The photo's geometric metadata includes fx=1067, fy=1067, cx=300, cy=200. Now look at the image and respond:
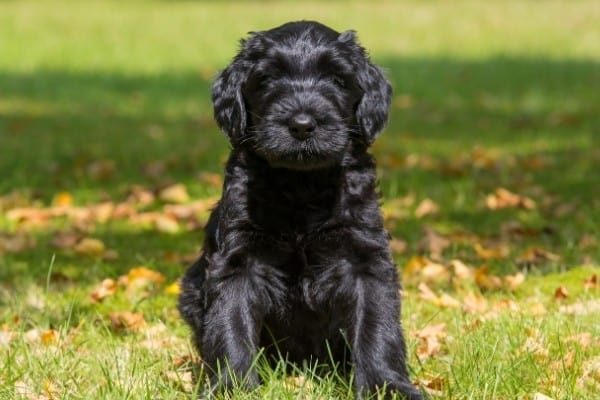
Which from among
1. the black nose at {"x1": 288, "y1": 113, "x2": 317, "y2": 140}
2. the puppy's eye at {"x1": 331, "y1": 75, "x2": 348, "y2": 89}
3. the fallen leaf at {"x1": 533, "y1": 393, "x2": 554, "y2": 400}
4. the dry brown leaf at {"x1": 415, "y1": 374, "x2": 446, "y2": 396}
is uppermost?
the puppy's eye at {"x1": 331, "y1": 75, "x2": 348, "y2": 89}

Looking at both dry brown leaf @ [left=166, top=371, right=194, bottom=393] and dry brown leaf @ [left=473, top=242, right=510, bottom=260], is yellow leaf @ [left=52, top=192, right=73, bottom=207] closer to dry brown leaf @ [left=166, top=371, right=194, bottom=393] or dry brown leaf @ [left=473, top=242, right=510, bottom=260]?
dry brown leaf @ [left=473, top=242, right=510, bottom=260]

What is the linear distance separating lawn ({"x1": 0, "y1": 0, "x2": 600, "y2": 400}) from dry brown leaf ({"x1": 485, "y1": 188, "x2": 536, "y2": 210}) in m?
0.01

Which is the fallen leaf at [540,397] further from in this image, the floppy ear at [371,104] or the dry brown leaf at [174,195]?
the dry brown leaf at [174,195]

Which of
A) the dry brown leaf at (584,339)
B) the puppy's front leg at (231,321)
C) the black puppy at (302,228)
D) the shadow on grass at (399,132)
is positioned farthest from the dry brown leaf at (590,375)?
the shadow on grass at (399,132)

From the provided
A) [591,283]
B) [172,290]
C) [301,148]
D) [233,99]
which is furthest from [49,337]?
[591,283]

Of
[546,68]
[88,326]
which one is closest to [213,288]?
[88,326]

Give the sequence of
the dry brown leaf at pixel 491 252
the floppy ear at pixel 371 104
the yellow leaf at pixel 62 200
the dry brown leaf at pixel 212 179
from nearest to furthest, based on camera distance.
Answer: the floppy ear at pixel 371 104
the dry brown leaf at pixel 491 252
the yellow leaf at pixel 62 200
the dry brown leaf at pixel 212 179

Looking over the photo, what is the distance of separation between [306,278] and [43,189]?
5266 millimetres

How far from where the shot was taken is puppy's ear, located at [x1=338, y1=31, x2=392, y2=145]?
415cm

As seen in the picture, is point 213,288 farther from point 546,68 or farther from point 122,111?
point 546,68

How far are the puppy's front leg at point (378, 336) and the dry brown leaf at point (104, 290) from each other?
188 cm

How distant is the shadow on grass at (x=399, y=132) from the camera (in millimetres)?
8461

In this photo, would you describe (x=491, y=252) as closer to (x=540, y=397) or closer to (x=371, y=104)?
(x=371, y=104)

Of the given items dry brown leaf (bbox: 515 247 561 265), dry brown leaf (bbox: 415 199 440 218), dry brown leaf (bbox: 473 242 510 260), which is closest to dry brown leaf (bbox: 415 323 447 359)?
dry brown leaf (bbox: 515 247 561 265)
